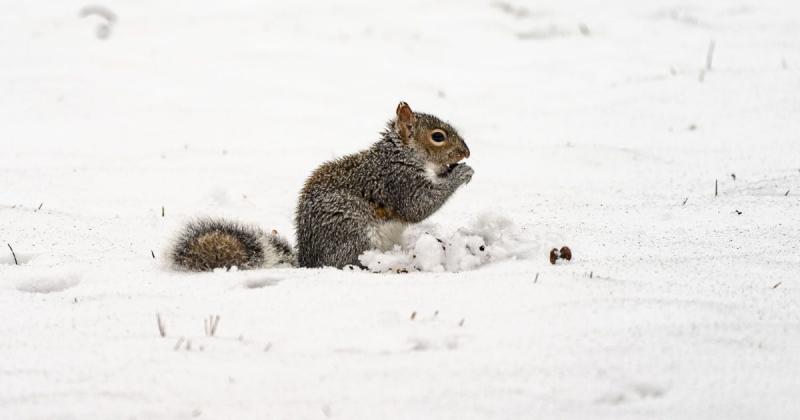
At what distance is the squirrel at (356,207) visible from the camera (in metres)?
4.04

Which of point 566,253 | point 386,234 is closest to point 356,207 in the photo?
point 386,234

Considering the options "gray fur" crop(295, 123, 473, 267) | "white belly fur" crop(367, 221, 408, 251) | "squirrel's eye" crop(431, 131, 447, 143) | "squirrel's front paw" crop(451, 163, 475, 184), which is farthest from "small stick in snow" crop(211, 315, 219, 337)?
"squirrel's eye" crop(431, 131, 447, 143)

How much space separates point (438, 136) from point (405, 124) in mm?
207

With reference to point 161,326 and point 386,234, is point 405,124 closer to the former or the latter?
point 386,234

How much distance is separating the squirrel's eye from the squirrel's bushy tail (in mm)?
1116

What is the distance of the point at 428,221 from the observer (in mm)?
5508

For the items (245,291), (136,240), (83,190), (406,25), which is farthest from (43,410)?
(406,25)

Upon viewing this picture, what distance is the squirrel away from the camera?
404cm

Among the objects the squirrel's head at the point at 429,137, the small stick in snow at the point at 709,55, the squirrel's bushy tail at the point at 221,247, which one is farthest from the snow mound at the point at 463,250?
the small stick in snow at the point at 709,55

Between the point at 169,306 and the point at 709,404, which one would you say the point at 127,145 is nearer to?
the point at 169,306

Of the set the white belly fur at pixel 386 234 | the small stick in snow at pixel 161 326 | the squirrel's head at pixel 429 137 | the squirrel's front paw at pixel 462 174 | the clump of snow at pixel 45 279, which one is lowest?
the small stick in snow at pixel 161 326

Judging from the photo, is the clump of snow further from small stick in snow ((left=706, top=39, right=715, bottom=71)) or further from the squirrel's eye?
small stick in snow ((left=706, top=39, right=715, bottom=71))

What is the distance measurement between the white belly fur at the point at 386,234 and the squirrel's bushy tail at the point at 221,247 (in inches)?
18.9

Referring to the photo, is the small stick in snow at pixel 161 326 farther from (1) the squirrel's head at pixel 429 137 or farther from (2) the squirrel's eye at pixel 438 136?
(2) the squirrel's eye at pixel 438 136
